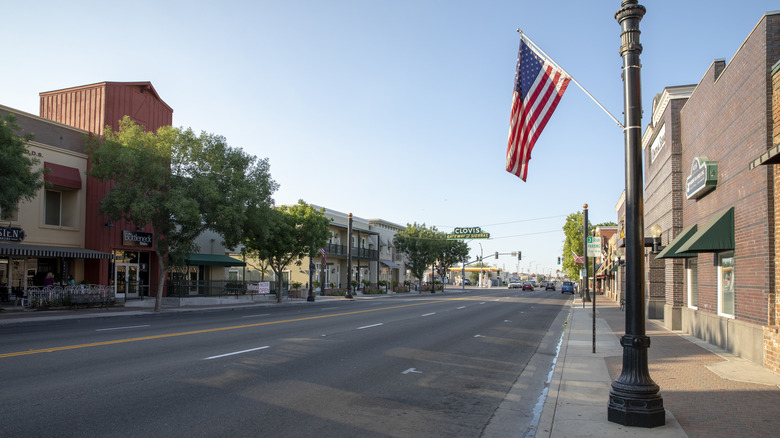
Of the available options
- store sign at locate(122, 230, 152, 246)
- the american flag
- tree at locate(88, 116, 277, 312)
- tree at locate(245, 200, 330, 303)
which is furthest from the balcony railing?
Result: the american flag

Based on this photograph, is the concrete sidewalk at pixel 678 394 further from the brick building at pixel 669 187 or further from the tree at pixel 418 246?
the tree at pixel 418 246

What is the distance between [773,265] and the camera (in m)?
10.1

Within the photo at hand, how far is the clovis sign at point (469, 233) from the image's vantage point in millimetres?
64375

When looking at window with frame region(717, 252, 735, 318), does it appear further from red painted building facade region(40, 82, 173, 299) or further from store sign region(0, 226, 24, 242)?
store sign region(0, 226, 24, 242)

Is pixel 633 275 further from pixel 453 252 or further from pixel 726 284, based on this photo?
pixel 453 252

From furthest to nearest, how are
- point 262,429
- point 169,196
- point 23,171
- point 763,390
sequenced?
point 169,196 → point 23,171 → point 763,390 → point 262,429

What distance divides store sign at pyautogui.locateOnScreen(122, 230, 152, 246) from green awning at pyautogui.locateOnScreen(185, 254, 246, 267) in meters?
3.61

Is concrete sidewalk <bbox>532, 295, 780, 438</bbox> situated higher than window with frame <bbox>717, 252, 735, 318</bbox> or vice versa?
window with frame <bbox>717, 252, 735, 318</bbox>

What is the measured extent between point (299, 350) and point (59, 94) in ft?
89.1

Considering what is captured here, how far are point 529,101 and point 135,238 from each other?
2641cm

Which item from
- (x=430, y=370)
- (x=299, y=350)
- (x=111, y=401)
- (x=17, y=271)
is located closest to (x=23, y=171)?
(x=17, y=271)

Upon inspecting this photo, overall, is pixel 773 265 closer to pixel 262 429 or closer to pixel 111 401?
pixel 262 429

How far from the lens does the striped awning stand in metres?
23.4

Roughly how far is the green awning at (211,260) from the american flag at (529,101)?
2837 centimetres
